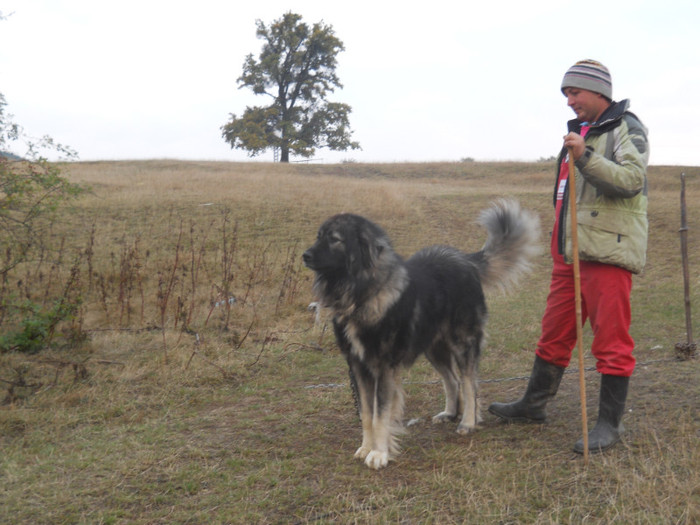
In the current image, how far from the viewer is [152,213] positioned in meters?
15.5

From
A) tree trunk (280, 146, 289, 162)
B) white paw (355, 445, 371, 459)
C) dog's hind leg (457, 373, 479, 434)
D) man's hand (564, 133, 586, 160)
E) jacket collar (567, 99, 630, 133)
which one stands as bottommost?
white paw (355, 445, 371, 459)

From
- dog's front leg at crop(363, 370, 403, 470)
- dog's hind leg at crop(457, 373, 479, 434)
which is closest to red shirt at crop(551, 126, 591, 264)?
dog's hind leg at crop(457, 373, 479, 434)

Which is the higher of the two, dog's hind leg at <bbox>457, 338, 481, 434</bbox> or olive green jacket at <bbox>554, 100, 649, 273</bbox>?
olive green jacket at <bbox>554, 100, 649, 273</bbox>

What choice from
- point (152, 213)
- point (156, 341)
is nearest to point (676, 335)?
point (156, 341)

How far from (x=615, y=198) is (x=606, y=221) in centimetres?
15

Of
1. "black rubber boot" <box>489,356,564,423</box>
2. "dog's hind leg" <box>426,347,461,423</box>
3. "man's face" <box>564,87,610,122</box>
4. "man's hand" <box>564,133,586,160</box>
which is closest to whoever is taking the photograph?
"man's hand" <box>564,133,586,160</box>

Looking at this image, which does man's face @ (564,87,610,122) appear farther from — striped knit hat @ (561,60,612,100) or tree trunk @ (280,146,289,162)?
tree trunk @ (280,146,289,162)

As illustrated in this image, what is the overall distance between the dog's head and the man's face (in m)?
1.54

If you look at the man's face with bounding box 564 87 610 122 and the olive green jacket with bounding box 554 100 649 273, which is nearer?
the olive green jacket with bounding box 554 100 649 273

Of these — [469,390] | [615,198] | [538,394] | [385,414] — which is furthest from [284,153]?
[615,198]

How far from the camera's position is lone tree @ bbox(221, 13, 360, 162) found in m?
38.8

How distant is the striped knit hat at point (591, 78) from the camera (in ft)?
12.0

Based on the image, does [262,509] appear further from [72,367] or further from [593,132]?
[72,367]

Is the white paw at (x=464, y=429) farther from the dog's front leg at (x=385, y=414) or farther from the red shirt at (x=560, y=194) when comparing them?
the red shirt at (x=560, y=194)
